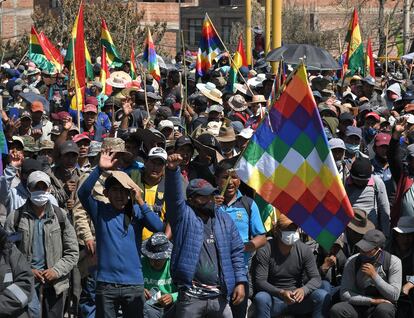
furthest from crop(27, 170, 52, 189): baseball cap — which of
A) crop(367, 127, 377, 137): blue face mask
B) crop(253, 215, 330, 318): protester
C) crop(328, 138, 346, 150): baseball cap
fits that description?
crop(367, 127, 377, 137): blue face mask

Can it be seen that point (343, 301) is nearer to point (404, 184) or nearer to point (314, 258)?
point (314, 258)

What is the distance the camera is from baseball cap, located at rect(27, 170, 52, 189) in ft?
32.4

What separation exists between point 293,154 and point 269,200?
38 cm

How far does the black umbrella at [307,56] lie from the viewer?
17656 millimetres

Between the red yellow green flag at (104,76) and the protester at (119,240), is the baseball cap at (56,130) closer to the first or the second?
the red yellow green flag at (104,76)

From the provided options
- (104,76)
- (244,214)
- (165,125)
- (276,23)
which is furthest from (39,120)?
(244,214)

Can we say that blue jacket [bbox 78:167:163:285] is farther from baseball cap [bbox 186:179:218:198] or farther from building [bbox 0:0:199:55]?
building [bbox 0:0:199:55]

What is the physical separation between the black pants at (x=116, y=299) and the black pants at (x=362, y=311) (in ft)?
5.67

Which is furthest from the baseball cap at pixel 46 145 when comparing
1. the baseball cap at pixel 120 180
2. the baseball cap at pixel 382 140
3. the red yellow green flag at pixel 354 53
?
the red yellow green flag at pixel 354 53

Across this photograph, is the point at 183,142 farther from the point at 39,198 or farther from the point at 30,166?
the point at 39,198

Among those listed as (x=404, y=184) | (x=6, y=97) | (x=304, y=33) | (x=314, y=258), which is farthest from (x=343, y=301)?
(x=304, y=33)

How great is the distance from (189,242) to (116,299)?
2.90 feet

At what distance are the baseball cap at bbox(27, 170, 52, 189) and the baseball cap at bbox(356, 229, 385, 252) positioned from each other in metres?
2.62

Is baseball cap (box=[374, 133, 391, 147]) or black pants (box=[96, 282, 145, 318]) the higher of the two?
baseball cap (box=[374, 133, 391, 147])
